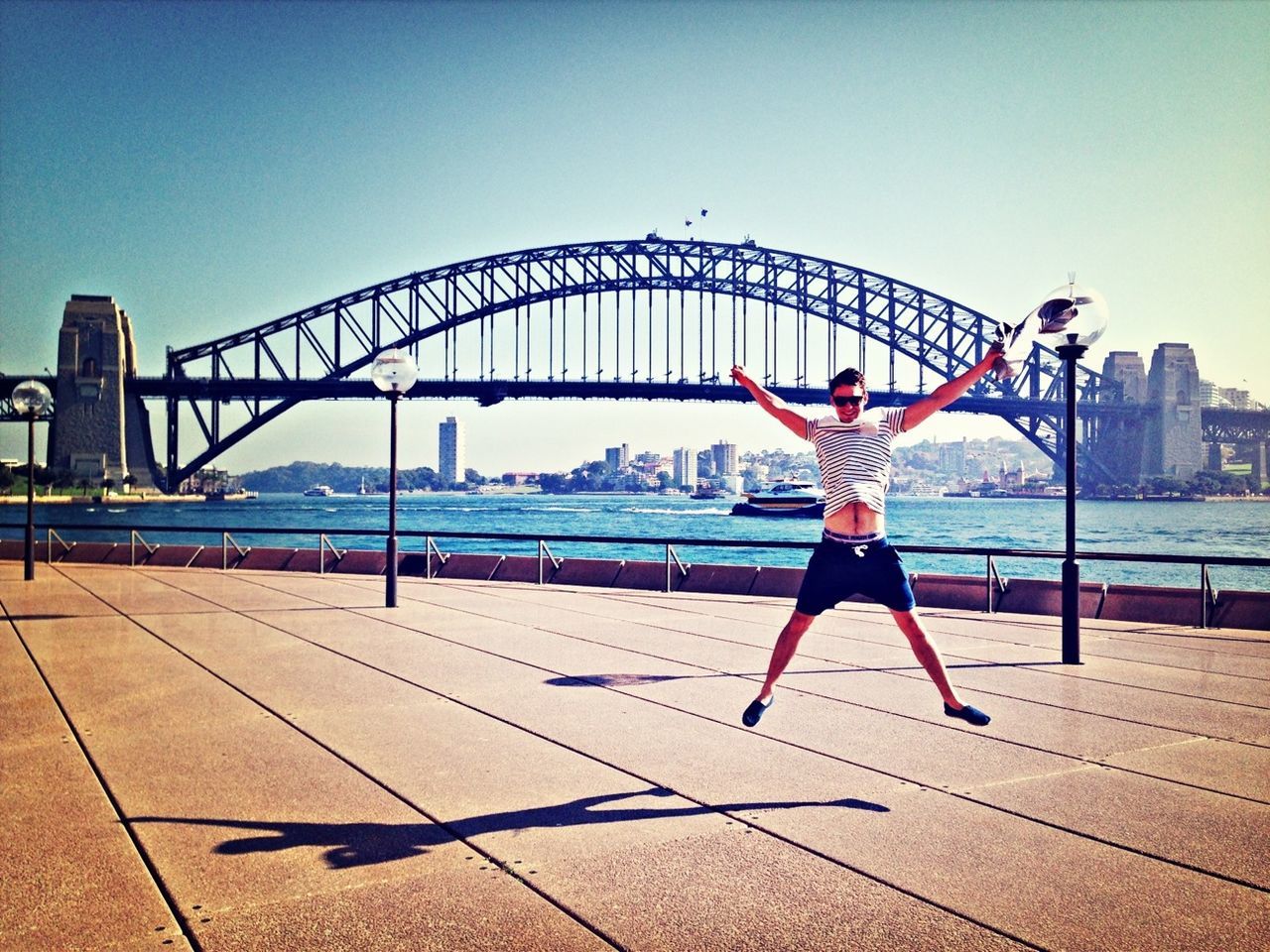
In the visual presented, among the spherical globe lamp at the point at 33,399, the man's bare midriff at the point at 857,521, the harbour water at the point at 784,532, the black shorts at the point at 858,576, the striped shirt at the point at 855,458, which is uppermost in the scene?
the spherical globe lamp at the point at 33,399

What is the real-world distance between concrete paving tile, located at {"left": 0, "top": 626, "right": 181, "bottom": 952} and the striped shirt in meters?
3.00

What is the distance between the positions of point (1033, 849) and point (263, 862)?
246cm

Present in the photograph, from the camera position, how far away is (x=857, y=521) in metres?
4.80

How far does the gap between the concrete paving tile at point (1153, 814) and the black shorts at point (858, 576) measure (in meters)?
0.88

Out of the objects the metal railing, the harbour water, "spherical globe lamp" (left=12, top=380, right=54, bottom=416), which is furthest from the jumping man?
the harbour water

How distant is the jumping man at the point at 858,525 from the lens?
15.8ft

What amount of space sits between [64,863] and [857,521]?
3223 millimetres

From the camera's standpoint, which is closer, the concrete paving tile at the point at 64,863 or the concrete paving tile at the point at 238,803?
the concrete paving tile at the point at 64,863

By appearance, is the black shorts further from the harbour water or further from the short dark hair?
the harbour water

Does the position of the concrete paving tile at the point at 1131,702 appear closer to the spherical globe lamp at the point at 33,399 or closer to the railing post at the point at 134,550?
the spherical globe lamp at the point at 33,399

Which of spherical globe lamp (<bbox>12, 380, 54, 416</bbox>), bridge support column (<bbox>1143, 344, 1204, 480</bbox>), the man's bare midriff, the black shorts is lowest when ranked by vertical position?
the black shorts

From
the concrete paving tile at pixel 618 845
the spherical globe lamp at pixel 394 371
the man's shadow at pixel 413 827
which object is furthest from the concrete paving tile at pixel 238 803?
the spherical globe lamp at pixel 394 371

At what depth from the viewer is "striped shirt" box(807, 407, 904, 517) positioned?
4855 mm

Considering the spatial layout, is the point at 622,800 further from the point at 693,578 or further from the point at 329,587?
the point at 329,587
